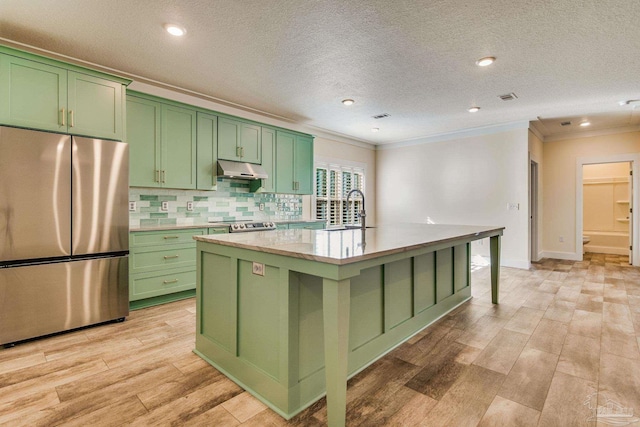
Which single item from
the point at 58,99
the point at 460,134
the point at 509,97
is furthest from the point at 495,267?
the point at 58,99

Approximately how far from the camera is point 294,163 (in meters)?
5.29

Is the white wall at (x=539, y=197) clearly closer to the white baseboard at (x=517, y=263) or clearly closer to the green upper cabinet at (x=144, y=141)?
the white baseboard at (x=517, y=263)

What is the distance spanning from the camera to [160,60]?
3186 mm

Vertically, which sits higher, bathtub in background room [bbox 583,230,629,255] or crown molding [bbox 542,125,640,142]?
crown molding [bbox 542,125,640,142]

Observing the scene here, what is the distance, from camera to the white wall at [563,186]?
243 inches

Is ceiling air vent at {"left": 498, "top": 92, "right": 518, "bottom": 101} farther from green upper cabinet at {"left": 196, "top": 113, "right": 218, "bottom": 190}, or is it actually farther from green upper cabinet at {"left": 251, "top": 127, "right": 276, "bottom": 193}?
green upper cabinet at {"left": 196, "top": 113, "right": 218, "bottom": 190}

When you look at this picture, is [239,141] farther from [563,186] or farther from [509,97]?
[563,186]

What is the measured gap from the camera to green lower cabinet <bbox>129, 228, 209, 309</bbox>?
10.9ft

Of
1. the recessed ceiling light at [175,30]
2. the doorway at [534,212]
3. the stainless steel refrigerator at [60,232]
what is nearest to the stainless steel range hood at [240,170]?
the stainless steel refrigerator at [60,232]

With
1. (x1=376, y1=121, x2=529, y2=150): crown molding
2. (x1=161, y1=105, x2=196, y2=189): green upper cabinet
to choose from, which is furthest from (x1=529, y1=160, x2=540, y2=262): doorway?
(x1=161, y1=105, x2=196, y2=189): green upper cabinet

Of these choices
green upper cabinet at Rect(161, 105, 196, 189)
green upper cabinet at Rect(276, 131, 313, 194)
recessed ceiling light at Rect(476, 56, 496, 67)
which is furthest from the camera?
green upper cabinet at Rect(276, 131, 313, 194)

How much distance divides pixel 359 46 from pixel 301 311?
2.41 meters

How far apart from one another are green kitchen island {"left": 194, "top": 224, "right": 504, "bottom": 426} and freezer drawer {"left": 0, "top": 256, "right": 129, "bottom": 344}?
3.95 ft

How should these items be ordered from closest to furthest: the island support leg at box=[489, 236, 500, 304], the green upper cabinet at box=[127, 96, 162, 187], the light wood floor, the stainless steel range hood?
the light wood floor < the green upper cabinet at box=[127, 96, 162, 187] < the island support leg at box=[489, 236, 500, 304] < the stainless steel range hood
